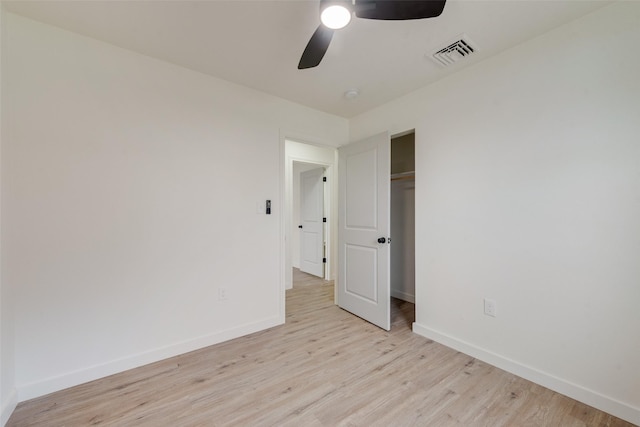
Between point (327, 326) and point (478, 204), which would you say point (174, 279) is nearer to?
point (327, 326)

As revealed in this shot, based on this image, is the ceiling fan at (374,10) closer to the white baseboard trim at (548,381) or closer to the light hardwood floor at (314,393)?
the light hardwood floor at (314,393)

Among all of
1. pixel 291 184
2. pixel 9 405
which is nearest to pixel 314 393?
pixel 9 405

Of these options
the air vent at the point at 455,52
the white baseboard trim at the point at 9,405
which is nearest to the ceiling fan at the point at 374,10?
the air vent at the point at 455,52

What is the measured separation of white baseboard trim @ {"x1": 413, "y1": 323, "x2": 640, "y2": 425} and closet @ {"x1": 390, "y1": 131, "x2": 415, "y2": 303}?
3.90 ft

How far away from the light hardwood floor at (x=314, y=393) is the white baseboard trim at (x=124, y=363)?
50 millimetres

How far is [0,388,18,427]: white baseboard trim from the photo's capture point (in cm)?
146

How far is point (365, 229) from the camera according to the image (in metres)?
2.87

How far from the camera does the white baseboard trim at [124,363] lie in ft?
5.52

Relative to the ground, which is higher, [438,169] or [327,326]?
[438,169]

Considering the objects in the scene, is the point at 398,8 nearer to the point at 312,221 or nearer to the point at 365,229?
the point at 365,229

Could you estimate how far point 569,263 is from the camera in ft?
5.59

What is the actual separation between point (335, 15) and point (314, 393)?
2247mm

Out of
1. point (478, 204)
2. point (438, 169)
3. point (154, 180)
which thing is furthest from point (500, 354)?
point (154, 180)

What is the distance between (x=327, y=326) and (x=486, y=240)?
1.72 m
